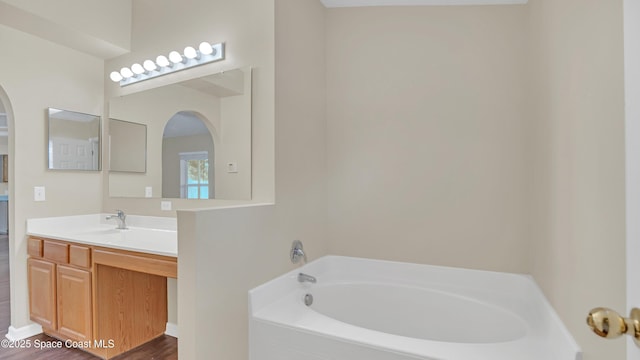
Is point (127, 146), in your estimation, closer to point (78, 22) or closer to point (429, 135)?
point (78, 22)

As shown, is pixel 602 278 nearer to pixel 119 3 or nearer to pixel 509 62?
pixel 509 62

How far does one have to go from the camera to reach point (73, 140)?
110 inches

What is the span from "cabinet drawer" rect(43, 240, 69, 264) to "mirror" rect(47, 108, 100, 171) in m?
0.66

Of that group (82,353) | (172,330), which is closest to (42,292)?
(82,353)

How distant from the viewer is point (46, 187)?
264cm

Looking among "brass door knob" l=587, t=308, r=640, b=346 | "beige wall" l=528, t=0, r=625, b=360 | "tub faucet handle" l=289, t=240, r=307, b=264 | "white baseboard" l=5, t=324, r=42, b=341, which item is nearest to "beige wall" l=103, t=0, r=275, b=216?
"tub faucet handle" l=289, t=240, r=307, b=264

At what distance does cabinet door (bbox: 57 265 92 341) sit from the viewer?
7.25 ft

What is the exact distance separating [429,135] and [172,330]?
8.15ft

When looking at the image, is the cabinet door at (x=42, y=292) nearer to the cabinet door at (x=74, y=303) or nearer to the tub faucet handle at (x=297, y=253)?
the cabinet door at (x=74, y=303)

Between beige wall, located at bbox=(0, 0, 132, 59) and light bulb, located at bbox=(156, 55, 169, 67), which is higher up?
beige wall, located at bbox=(0, 0, 132, 59)

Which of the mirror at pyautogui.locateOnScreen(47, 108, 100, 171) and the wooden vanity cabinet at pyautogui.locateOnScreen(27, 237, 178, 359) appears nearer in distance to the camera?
the wooden vanity cabinet at pyautogui.locateOnScreen(27, 237, 178, 359)

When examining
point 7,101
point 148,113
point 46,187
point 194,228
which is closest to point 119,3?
point 148,113

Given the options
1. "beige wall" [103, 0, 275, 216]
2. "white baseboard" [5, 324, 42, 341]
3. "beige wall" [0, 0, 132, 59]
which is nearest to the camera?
"beige wall" [103, 0, 275, 216]

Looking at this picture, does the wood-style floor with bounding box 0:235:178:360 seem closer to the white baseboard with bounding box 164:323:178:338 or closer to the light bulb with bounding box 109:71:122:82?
the white baseboard with bounding box 164:323:178:338
